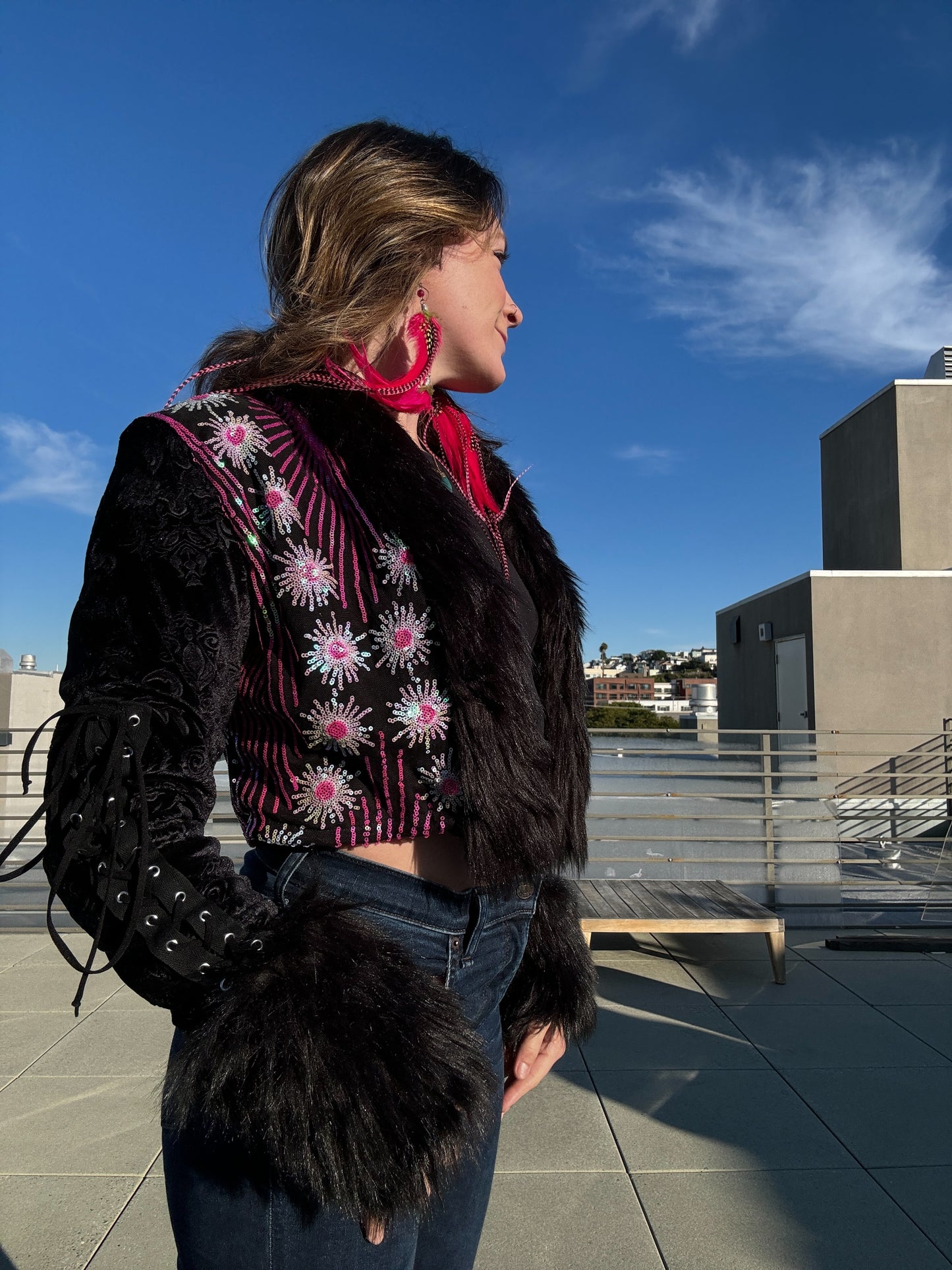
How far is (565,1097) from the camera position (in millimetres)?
3322

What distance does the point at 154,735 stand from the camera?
0.82 metres

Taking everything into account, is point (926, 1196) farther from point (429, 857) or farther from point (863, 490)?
point (863, 490)

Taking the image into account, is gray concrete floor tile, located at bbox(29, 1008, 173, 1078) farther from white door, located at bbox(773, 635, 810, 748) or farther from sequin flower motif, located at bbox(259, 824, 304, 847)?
white door, located at bbox(773, 635, 810, 748)

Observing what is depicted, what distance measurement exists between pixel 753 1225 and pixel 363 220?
2692mm

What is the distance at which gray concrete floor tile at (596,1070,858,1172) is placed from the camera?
2.84 metres

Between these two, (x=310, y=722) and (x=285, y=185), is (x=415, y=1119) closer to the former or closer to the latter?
(x=310, y=722)

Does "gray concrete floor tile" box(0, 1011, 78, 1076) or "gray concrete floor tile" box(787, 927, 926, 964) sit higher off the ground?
"gray concrete floor tile" box(787, 927, 926, 964)

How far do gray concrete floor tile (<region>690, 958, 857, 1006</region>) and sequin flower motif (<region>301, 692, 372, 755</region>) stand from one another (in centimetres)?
400

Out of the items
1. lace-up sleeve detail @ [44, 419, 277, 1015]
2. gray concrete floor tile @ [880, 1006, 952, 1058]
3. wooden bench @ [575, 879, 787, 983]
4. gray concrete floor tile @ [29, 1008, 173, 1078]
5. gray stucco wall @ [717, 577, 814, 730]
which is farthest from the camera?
gray stucco wall @ [717, 577, 814, 730]

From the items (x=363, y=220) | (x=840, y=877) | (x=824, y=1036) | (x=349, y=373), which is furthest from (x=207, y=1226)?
(x=840, y=877)

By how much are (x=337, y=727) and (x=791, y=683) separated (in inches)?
573

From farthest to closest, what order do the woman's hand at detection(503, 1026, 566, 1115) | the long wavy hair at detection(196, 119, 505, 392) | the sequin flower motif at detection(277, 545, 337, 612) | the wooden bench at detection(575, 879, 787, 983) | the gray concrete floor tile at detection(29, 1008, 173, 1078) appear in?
the wooden bench at detection(575, 879, 787, 983) → the gray concrete floor tile at detection(29, 1008, 173, 1078) → the woman's hand at detection(503, 1026, 566, 1115) → the long wavy hair at detection(196, 119, 505, 392) → the sequin flower motif at detection(277, 545, 337, 612)

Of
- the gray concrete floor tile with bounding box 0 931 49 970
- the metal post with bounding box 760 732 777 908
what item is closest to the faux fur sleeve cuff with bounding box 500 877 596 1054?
the gray concrete floor tile with bounding box 0 931 49 970

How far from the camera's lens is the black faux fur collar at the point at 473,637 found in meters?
0.96
